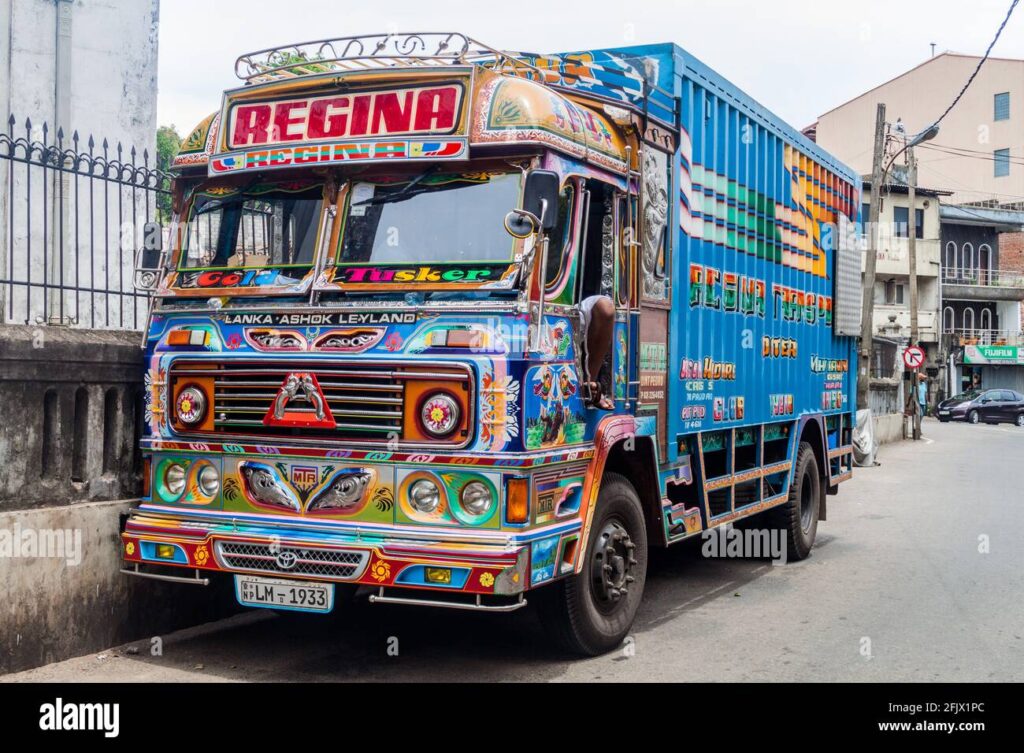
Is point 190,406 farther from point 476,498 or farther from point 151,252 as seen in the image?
point 476,498

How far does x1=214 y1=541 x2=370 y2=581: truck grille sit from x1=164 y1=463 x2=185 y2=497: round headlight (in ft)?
1.64

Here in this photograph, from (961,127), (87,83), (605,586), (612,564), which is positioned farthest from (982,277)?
(605,586)

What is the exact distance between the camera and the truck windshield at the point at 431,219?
5805 millimetres

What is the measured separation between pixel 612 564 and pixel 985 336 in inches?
1990

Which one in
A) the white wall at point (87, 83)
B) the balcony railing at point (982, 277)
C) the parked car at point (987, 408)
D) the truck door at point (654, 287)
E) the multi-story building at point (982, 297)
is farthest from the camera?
the balcony railing at point (982, 277)

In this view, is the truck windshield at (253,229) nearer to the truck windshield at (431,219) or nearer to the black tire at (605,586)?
the truck windshield at (431,219)

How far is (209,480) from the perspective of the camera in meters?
6.11

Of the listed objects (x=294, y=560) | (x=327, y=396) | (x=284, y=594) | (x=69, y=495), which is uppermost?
(x=327, y=396)

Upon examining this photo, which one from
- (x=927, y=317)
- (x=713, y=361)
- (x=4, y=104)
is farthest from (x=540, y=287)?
(x=927, y=317)

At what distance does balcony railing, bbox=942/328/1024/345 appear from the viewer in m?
52.0

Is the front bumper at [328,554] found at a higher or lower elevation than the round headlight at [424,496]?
lower

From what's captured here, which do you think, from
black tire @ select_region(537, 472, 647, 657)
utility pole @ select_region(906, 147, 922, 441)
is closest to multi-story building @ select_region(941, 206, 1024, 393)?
utility pole @ select_region(906, 147, 922, 441)

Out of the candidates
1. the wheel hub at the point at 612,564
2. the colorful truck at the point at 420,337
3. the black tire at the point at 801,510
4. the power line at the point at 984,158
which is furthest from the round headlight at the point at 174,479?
the power line at the point at 984,158
